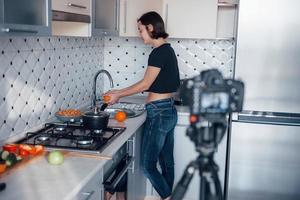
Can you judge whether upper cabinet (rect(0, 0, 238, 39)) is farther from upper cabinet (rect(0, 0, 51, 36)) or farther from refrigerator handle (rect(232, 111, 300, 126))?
refrigerator handle (rect(232, 111, 300, 126))

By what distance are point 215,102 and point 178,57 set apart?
257 centimetres

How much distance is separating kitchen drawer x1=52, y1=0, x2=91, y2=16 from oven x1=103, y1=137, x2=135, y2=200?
72 centimetres

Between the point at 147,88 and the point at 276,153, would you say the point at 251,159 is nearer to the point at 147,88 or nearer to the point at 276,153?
the point at 276,153

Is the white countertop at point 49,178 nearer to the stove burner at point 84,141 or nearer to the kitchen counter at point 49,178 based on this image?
the kitchen counter at point 49,178

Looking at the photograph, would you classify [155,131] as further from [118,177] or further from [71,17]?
[71,17]

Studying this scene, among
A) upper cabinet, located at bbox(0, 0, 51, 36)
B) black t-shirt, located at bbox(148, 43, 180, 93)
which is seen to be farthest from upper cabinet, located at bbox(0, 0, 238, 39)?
black t-shirt, located at bbox(148, 43, 180, 93)

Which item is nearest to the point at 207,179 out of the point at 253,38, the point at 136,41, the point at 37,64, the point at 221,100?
the point at 221,100

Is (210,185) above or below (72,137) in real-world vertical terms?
above

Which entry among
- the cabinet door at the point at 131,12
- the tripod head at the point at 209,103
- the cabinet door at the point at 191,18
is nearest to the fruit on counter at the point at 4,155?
the tripod head at the point at 209,103

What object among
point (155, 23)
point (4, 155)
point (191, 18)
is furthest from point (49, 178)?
point (191, 18)

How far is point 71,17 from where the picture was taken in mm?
1775

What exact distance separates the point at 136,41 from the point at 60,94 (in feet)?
3.63

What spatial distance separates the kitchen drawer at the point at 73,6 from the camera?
1615 mm

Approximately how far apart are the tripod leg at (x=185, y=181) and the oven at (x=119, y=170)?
3.06 ft
